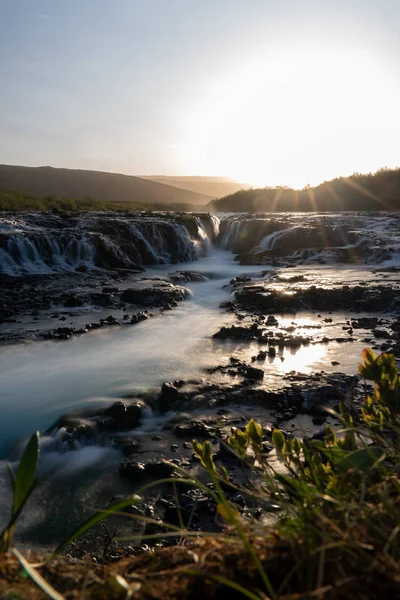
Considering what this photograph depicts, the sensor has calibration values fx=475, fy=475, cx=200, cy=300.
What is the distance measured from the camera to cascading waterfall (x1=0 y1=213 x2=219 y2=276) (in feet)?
69.4

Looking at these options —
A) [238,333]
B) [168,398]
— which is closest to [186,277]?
[238,333]

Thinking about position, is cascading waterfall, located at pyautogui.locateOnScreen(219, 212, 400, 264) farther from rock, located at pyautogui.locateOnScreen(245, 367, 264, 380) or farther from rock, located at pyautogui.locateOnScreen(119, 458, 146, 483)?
rock, located at pyautogui.locateOnScreen(119, 458, 146, 483)

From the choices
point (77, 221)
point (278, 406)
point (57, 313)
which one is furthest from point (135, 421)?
point (77, 221)

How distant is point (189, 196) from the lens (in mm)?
123875

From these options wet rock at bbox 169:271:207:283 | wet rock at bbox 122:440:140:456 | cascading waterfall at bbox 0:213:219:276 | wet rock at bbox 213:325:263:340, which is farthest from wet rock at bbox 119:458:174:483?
cascading waterfall at bbox 0:213:219:276

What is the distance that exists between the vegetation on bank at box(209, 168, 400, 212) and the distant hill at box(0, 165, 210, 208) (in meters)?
42.7

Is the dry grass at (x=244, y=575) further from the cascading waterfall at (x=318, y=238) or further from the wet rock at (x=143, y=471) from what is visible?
the cascading waterfall at (x=318, y=238)

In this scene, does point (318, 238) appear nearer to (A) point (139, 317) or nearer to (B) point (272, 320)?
(B) point (272, 320)

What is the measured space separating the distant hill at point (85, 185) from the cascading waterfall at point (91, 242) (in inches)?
2537

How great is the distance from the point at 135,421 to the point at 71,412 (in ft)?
3.43

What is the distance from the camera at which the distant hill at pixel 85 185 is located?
94969 millimetres

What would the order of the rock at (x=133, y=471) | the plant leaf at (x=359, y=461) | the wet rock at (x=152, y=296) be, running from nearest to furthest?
the plant leaf at (x=359, y=461), the rock at (x=133, y=471), the wet rock at (x=152, y=296)

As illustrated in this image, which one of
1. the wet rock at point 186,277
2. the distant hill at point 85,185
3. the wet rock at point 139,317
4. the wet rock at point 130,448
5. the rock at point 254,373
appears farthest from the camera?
the distant hill at point 85,185

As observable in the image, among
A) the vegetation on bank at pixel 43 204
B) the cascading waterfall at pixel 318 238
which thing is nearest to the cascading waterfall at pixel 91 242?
the cascading waterfall at pixel 318 238
